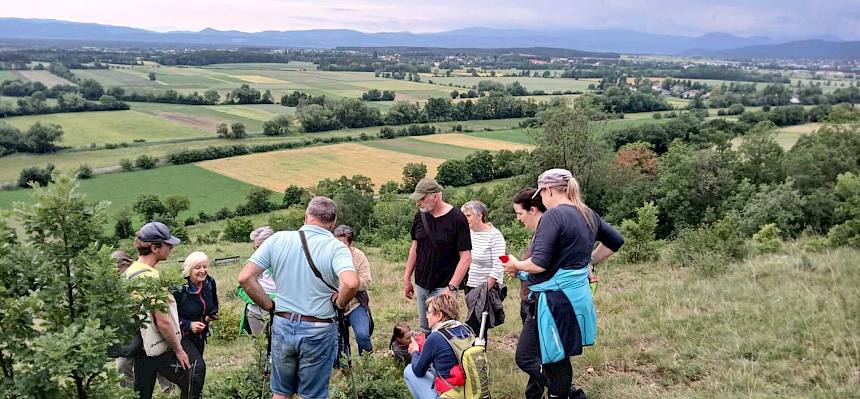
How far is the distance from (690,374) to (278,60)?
178077 millimetres

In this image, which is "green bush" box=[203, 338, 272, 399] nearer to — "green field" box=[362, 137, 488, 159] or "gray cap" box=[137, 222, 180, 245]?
"gray cap" box=[137, 222, 180, 245]

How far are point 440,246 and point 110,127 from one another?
2834 inches

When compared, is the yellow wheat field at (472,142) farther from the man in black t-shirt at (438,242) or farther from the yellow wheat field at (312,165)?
the man in black t-shirt at (438,242)

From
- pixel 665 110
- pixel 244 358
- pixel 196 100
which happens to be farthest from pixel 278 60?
pixel 244 358

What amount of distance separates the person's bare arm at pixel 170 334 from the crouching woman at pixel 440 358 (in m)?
1.97

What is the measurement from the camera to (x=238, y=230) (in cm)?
3750

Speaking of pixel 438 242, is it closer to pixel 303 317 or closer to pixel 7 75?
pixel 303 317

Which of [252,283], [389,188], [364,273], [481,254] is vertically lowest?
[389,188]

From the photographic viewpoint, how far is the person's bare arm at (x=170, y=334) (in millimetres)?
4492

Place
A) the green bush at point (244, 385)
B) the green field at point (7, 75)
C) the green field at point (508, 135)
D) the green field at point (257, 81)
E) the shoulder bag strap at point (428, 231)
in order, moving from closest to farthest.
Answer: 1. the green bush at point (244, 385)
2. the shoulder bag strap at point (428, 231)
3. the green field at point (508, 135)
4. the green field at point (257, 81)
5. the green field at point (7, 75)

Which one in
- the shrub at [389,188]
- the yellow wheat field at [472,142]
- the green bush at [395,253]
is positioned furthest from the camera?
the yellow wheat field at [472,142]

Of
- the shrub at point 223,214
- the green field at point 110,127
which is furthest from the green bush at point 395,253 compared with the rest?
the green field at point 110,127

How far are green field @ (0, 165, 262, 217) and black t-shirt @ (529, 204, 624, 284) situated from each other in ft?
140

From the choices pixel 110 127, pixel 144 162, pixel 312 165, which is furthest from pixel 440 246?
pixel 110 127
